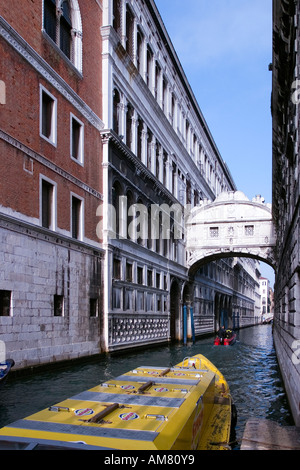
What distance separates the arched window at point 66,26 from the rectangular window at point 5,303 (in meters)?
7.73

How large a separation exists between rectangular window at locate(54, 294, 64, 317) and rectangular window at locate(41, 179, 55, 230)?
2029 millimetres

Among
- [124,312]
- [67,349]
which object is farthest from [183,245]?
[67,349]

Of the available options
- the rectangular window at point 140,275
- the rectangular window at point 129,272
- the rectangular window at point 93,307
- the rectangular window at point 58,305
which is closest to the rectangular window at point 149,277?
the rectangular window at point 140,275

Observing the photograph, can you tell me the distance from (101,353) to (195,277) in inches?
658

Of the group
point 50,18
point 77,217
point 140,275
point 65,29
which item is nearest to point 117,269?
point 140,275

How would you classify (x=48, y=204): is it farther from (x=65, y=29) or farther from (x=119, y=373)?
(x=65, y=29)

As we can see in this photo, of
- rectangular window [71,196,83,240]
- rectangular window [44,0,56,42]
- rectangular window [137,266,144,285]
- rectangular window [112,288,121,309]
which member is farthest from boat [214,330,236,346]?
rectangular window [44,0,56,42]

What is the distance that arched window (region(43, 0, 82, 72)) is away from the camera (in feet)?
48.9

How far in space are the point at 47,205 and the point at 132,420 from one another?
10.7 meters

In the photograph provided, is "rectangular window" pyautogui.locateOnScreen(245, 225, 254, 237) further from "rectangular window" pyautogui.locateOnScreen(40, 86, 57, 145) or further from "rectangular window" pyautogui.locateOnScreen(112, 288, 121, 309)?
"rectangular window" pyautogui.locateOnScreen(40, 86, 57, 145)

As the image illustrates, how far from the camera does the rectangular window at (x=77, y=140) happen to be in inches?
634

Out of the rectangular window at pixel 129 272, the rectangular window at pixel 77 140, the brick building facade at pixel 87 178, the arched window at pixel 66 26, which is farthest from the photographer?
the rectangular window at pixel 129 272

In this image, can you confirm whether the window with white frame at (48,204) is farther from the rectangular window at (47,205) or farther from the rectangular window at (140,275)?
the rectangular window at (140,275)

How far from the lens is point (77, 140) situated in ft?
53.8
